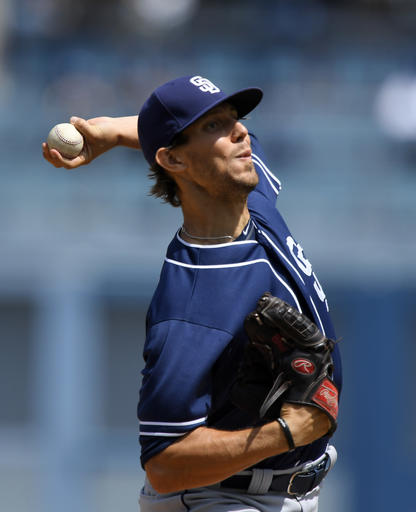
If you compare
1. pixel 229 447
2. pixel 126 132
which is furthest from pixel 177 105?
pixel 229 447

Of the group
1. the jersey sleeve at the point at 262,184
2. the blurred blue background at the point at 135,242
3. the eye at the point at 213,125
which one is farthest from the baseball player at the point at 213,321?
the blurred blue background at the point at 135,242

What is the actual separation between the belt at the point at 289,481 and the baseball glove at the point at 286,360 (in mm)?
251

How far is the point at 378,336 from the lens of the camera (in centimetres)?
948

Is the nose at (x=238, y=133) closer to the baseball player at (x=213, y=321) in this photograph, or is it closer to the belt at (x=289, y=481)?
the baseball player at (x=213, y=321)

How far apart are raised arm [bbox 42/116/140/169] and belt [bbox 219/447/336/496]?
109 cm

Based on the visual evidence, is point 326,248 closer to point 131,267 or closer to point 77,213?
point 131,267

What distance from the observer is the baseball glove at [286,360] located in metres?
2.62

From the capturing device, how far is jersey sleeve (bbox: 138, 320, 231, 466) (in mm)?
2645

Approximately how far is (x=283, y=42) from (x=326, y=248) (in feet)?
10.7

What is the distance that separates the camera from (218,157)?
2.85 meters

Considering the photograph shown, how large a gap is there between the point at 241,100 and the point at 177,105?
8.9 inches

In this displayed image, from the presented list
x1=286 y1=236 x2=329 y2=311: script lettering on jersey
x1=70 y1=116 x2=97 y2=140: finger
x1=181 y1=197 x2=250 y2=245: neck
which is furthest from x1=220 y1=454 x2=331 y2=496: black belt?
x1=70 y1=116 x2=97 y2=140: finger

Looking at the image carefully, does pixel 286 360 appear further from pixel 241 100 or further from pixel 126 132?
pixel 126 132

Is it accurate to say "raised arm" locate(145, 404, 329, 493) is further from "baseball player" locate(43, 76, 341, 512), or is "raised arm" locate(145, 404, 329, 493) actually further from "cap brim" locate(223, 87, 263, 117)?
"cap brim" locate(223, 87, 263, 117)
